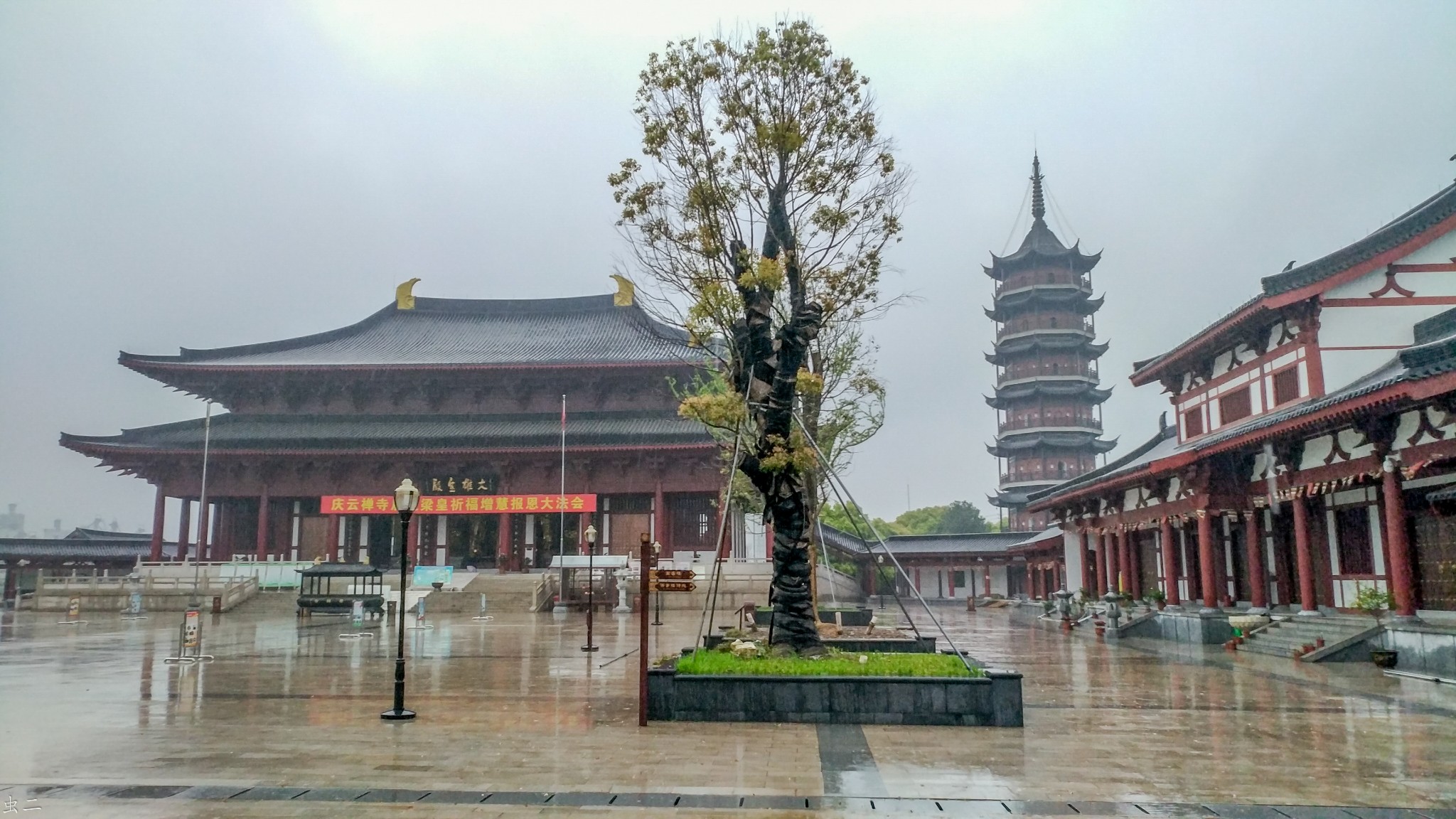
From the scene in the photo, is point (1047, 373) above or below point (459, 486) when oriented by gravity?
above

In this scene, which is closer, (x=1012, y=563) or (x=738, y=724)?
(x=738, y=724)

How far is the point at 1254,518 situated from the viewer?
960 inches

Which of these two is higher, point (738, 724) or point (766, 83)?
point (766, 83)

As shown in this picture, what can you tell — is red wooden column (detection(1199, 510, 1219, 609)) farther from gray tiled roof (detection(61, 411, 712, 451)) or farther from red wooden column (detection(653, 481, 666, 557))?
red wooden column (detection(653, 481, 666, 557))

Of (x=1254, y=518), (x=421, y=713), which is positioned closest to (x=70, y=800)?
(x=421, y=713)

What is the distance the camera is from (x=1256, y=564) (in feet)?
79.3

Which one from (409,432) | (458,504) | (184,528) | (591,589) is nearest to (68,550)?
(184,528)

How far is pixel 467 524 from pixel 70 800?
3832 centimetres

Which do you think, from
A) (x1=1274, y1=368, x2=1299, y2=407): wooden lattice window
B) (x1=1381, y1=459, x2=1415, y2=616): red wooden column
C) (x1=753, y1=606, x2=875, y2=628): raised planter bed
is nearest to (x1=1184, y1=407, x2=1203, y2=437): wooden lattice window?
(x1=1274, y1=368, x2=1299, y2=407): wooden lattice window

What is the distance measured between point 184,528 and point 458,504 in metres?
13.7

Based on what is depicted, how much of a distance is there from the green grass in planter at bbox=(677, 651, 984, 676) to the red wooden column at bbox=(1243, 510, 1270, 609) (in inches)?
579

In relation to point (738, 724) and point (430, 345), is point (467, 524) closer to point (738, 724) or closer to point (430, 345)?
point (430, 345)

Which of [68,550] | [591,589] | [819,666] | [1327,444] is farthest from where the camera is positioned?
[68,550]

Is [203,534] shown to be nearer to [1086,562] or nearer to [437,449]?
[437,449]
